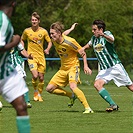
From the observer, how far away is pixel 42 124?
11164 millimetres

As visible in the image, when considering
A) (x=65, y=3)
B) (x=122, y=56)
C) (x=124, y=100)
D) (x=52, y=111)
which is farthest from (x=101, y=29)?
(x=65, y=3)

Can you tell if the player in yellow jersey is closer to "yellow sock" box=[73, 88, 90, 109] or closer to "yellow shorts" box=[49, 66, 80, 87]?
"yellow shorts" box=[49, 66, 80, 87]

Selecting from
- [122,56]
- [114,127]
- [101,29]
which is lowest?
[122,56]

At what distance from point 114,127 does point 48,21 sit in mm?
38199

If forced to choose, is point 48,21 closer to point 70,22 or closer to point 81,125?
point 70,22

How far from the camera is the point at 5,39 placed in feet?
26.9

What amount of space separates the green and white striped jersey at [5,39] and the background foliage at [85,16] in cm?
3242

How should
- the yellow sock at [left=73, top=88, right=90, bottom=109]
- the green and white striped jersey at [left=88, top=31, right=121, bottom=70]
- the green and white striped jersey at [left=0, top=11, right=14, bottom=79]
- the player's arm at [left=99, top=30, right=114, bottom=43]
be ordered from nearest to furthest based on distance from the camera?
the green and white striped jersey at [left=0, top=11, right=14, bottom=79], the player's arm at [left=99, top=30, right=114, bottom=43], the yellow sock at [left=73, top=88, right=90, bottom=109], the green and white striped jersey at [left=88, top=31, right=121, bottom=70]

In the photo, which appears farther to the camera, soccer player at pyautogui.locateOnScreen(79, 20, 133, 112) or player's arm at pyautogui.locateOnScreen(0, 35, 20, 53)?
soccer player at pyautogui.locateOnScreen(79, 20, 133, 112)

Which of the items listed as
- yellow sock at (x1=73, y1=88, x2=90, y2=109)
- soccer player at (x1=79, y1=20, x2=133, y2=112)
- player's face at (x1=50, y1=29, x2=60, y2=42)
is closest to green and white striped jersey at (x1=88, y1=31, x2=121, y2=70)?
soccer player at (x1=79, y1=20, x2=133, y2=112)

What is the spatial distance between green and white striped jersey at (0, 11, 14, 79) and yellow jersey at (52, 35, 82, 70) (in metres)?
5.50

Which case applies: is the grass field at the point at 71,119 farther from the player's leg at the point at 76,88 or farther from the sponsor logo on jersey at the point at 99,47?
the sponsor logo on jersey at the point at 99,47

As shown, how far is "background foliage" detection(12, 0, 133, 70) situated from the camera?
43281 millimetres

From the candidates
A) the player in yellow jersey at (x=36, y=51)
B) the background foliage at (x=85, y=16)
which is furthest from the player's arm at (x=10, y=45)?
the background foliage at (x=85, y=16)
